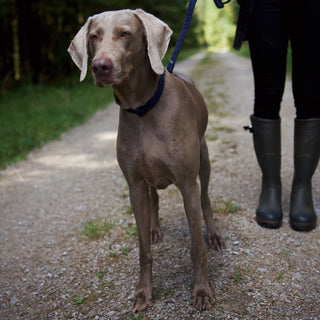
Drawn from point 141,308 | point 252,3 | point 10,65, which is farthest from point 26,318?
point 10,65

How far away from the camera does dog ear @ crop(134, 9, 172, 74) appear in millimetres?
1685

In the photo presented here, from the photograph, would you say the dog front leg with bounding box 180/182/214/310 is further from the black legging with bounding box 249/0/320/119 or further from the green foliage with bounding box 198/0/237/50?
the green foliage with bounding box 198/0/237/50

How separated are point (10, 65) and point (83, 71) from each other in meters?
10.6

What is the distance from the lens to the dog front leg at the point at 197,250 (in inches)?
75.8

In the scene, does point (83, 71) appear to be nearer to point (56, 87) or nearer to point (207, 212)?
point (207, 212)

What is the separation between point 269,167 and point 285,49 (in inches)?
34.1

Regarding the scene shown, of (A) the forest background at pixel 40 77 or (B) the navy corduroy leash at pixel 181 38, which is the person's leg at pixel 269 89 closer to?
(B) the navy corduroy leash at pixel 181 38

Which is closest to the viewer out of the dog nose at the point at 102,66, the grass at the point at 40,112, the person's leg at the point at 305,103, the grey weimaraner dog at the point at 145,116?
the dog nose at the point at 102,66

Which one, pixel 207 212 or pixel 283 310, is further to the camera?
pixel 207 212

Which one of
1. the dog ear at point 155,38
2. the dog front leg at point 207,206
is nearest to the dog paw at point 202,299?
the dog front leg at point 207,206

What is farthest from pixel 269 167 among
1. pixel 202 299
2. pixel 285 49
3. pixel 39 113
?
pixel 39 113

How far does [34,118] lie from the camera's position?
245 inches

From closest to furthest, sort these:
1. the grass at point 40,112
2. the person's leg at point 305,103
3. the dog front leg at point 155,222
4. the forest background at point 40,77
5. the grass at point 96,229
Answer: the person's leg at point 305,103, the dog front leg at point 155,222, the grass at point 96,229, the grass at point 40,112, the forest background at point 40,77

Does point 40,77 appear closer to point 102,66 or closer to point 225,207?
point 225,207
